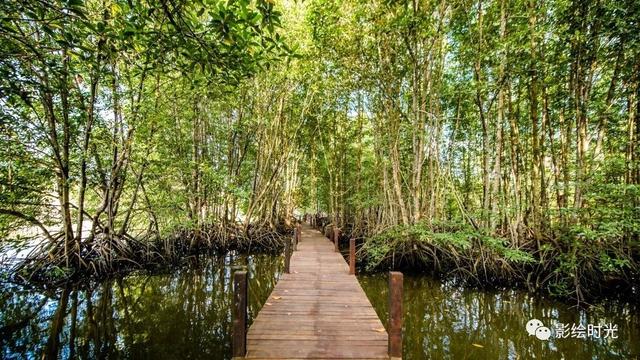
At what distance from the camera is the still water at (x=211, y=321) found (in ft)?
15.1

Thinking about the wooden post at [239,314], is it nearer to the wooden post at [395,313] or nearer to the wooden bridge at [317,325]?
the wooden bridge at [317,325]

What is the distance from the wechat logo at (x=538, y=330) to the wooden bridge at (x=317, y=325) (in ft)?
10.2

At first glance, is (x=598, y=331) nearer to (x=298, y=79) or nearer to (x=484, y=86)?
(x=484, y=86)

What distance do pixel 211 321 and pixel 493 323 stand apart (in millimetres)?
5367

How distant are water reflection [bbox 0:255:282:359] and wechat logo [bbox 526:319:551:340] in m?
5.21

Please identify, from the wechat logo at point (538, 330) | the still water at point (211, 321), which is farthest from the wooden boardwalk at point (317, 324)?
the wechat logo at point (538, 330)

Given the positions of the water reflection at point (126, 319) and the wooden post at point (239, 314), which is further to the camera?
the water reflection at point (126, 319)

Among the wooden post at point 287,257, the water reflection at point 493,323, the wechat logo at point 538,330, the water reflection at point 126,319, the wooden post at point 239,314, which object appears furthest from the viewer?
the wooden post at point 287,257

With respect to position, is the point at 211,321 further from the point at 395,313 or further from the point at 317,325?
the point at 395,313

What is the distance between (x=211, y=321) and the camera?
5707mm

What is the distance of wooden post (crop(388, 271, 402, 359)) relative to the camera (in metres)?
3.19

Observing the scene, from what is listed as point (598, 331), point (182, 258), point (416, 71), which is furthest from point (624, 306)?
point (182, 258)

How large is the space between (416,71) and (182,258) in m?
9.98

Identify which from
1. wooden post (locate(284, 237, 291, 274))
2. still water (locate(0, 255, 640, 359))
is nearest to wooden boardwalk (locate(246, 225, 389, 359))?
wooden post (locate(284, 237, 291, 274))
